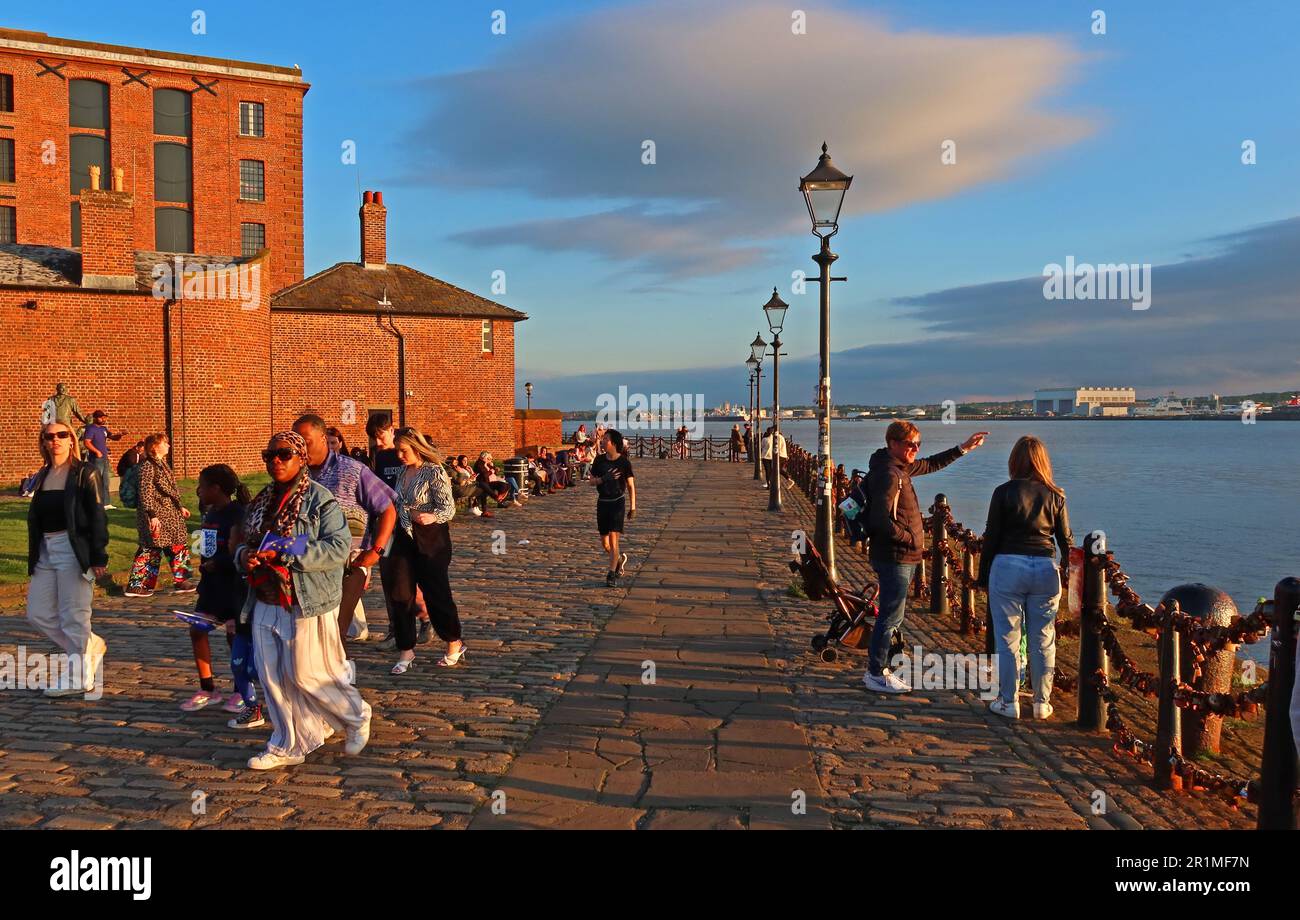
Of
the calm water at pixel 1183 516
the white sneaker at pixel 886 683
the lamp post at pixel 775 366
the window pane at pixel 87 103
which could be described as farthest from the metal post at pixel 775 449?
the window pane at pixel 87 103

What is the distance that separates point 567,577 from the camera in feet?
39.4

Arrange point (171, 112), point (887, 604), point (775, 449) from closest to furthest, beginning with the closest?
point (887, 604)
point (775, 449)
point (171, 112)

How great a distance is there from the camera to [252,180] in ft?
151

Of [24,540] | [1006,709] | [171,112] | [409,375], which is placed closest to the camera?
[1006,709]

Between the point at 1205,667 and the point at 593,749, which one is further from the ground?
the point at 1205,667

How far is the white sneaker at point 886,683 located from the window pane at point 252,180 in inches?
1850

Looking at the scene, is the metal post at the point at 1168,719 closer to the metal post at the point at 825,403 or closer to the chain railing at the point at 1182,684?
the chain railing at the point at 1182,684

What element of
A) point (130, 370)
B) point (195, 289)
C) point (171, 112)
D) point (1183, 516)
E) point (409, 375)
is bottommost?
point (1183, 516)

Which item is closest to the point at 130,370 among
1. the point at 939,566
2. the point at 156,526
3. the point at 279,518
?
the point at 156,526

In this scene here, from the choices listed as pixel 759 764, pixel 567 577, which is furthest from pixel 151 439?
pixel 759 764

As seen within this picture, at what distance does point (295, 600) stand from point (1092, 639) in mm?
5132

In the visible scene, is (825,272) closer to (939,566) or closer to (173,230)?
(939,566)

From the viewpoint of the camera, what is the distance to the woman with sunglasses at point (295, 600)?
5.04 meters
